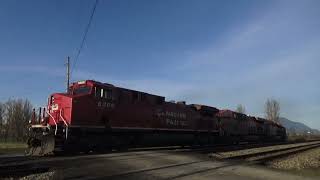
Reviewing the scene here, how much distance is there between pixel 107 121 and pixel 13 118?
7038 centimetres

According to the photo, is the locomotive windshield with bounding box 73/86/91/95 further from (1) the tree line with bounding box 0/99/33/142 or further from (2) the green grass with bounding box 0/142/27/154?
(1) the tree line with bounding box 0/99/33/142

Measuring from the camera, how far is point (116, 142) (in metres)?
23.1

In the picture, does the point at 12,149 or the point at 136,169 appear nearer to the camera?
the point at 136,169

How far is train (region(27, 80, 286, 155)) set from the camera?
66.0 feet

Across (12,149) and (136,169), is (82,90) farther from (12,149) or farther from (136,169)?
(12,149)

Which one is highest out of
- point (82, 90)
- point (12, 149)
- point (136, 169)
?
point (82, 90)

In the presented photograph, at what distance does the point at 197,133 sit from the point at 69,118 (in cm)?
1546

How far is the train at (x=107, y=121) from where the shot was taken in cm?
2011

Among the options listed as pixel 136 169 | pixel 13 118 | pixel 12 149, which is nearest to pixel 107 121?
pixel 136 169

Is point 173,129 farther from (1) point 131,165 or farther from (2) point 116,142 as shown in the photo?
(1) point 131,165

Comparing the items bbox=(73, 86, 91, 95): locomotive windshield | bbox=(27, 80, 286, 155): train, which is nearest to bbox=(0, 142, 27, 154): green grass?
bbox=(27, 80, 286, 155): train

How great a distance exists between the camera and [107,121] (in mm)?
22812

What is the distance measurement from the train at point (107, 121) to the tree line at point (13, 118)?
54.0m

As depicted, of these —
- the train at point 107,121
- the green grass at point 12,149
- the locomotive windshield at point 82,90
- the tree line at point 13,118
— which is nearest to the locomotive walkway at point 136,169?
the train at point 107,121
